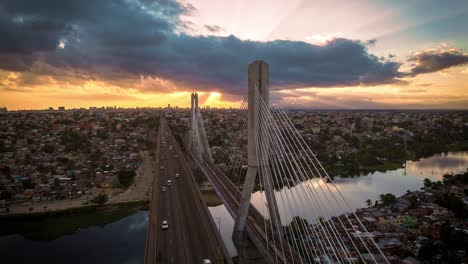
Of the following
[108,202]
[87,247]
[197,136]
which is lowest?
[87,247]

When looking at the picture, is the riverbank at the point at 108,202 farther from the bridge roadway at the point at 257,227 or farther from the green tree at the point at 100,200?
the bridge roadway at the point at 257,227

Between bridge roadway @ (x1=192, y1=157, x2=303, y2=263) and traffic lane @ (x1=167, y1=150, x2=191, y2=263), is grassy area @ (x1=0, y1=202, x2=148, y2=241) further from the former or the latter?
bridge roadway @ (x1=192, y1=157, x2=303, y2=263)

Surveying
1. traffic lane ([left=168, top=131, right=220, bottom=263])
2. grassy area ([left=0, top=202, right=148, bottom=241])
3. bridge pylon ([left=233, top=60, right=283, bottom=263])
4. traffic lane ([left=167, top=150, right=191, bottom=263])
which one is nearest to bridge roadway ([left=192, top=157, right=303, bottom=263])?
bridge pylon ([left=233, top=60, right=283, bottom=263])

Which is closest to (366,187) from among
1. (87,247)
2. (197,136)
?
(197,136)

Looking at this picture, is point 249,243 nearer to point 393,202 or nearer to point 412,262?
point 412,262

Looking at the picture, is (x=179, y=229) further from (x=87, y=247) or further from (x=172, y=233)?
(x=87, y=247)

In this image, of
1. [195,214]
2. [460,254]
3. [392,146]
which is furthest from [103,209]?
[392,146]
